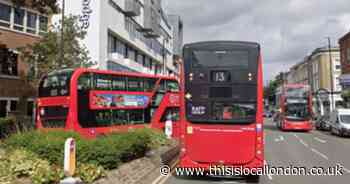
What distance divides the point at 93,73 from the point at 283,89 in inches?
837

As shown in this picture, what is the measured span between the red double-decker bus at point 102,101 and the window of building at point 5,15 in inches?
493

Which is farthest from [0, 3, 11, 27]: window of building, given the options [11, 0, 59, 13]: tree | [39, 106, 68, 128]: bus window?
[39, 106, 68, 128]: bus window

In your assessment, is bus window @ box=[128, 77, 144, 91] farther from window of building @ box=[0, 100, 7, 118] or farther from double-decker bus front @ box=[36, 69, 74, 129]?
window of building @ box=[0, 100, 7, 118]

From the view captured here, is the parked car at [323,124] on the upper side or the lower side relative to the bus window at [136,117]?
lower

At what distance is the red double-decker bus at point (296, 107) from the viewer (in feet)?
107

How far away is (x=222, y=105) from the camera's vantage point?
10.7 metres

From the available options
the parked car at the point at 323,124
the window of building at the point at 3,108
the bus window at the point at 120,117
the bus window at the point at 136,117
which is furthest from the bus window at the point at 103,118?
the parked car at the point at 323,124

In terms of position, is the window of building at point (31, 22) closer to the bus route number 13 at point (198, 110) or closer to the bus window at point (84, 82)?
the bus window at point (84, 82)

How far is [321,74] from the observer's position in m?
68.1

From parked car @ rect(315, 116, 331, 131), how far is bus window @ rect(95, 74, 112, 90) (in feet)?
76.2

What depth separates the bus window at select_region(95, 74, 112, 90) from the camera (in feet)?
62.7

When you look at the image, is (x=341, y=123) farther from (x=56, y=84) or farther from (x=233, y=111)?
(x=56, y=84)

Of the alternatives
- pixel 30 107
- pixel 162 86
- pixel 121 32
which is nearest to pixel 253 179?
Result: pixel 162 86

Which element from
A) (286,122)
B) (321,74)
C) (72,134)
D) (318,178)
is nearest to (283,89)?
(286,122)
